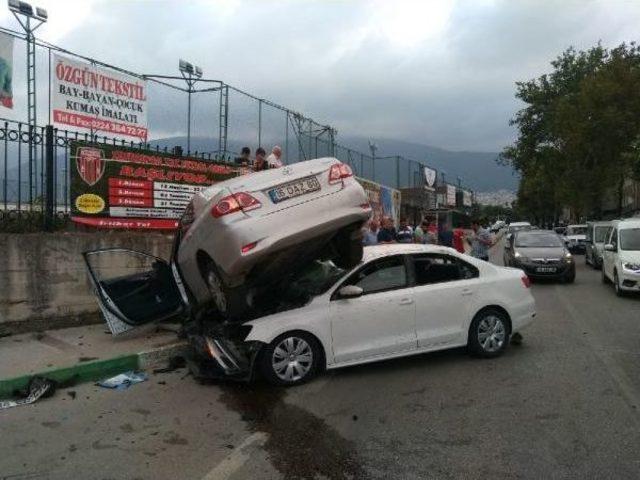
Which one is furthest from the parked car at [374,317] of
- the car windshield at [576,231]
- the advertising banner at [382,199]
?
the car windshield at [576,231]

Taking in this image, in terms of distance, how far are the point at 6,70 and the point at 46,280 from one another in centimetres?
313

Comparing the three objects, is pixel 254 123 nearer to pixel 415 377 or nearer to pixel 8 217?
pixel 8 217

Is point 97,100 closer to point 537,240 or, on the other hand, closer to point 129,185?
point 129,185

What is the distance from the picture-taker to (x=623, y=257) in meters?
13.1

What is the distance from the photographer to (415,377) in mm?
6480

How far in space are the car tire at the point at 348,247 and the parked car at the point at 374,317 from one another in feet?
0.30

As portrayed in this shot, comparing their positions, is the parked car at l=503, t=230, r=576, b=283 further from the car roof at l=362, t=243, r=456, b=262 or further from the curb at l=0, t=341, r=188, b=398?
the curb at l=0, t=341, r=188, b=398

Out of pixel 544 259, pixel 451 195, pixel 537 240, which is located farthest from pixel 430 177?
pixel 544 259

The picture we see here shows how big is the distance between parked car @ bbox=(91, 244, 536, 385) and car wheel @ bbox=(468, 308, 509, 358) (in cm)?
1

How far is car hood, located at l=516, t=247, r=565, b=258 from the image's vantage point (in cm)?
1580

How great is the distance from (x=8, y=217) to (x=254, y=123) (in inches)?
263

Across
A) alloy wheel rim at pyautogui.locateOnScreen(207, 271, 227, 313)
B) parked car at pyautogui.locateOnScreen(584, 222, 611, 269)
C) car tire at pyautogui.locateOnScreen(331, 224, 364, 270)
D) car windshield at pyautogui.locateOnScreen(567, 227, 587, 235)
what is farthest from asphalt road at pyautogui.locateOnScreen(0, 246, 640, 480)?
car windshield at pyautogui.locateOnScreen(567, 227, 587, 235)

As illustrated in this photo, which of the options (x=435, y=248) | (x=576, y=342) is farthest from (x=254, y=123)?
(x=576, y=342)

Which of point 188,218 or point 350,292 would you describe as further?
point 188,218
